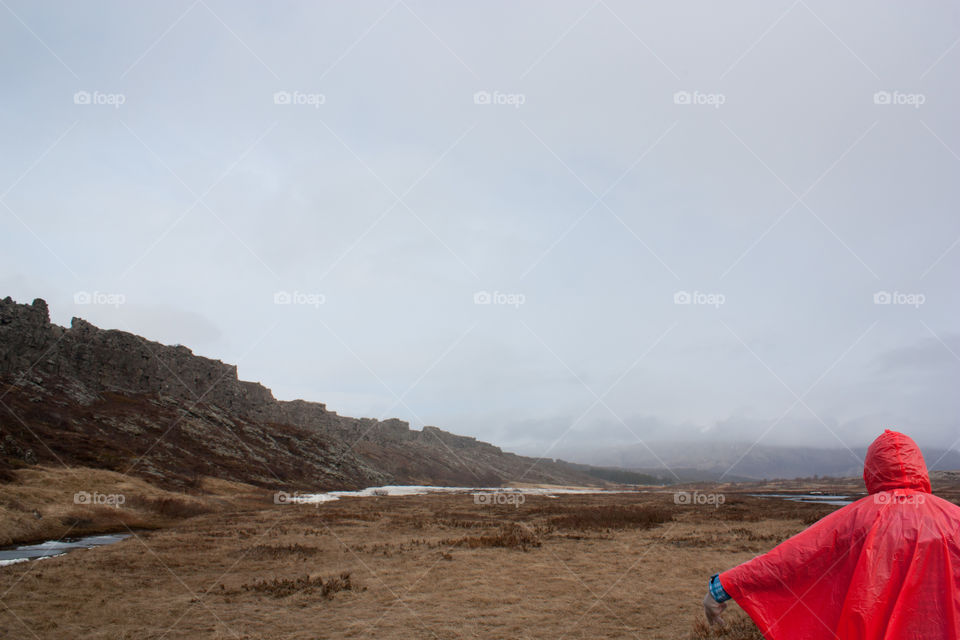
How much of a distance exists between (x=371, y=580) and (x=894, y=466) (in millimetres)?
14627

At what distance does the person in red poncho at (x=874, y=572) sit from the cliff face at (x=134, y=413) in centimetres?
4622

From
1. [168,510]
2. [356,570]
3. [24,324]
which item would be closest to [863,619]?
[356,570]

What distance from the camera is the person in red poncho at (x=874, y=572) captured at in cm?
390

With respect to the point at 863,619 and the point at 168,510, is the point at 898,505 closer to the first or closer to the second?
the point at 863,619

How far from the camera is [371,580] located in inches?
624

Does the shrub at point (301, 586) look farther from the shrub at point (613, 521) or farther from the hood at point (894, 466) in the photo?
the shrub at point (613, 521)

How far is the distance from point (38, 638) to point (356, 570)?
8.24m

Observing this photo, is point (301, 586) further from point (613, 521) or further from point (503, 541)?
point (613, 521)

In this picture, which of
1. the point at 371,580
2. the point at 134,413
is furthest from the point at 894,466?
the point at 134,413

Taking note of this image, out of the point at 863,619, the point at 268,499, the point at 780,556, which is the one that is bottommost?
the point at 268,499

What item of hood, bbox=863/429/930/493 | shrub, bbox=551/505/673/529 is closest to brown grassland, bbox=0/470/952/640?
shrub, bbox=551/505/673/529

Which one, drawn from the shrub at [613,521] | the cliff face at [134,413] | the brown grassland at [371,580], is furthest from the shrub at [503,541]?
the cliff face at [134,413]

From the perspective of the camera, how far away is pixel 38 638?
10.7 metres

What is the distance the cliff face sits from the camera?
53.9m
